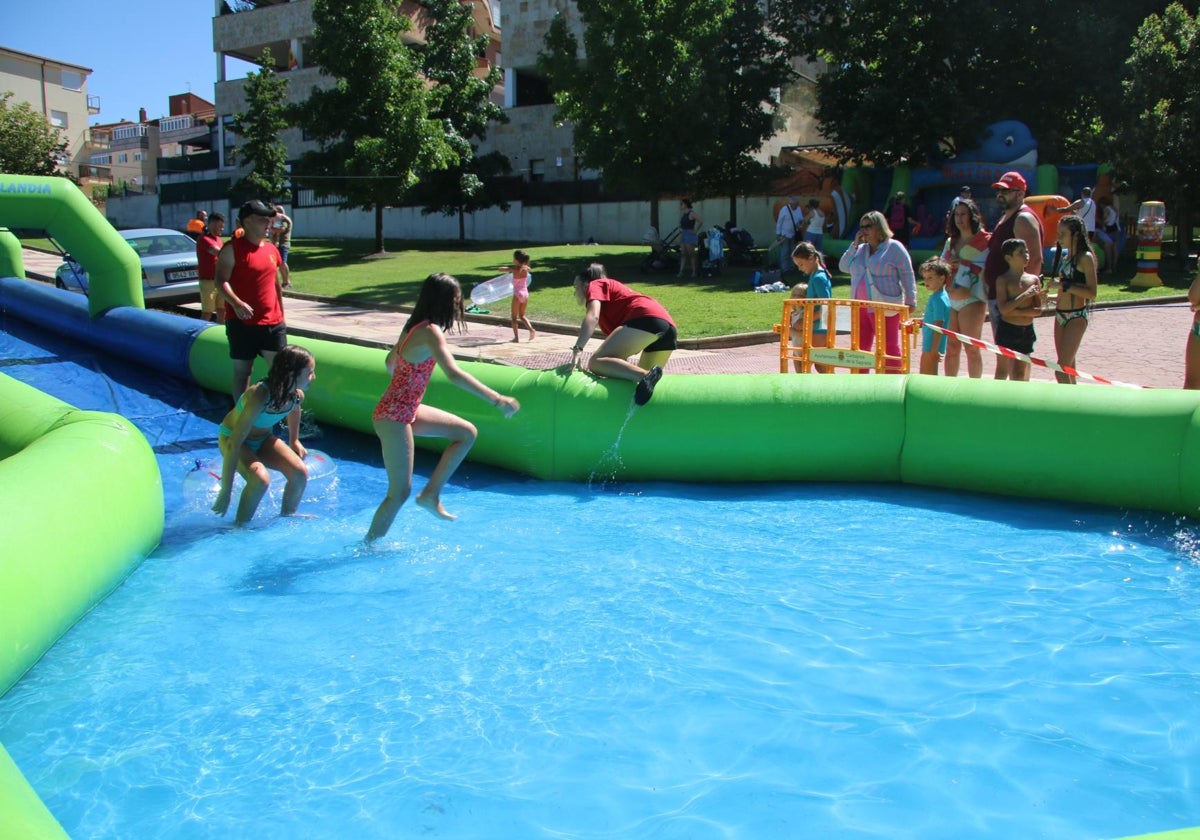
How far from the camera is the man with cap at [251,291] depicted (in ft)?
24.9

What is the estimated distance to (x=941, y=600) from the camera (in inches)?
203

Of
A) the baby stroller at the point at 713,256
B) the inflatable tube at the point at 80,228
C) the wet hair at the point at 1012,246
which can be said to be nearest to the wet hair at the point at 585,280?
the wet hair at the point at 1012,246

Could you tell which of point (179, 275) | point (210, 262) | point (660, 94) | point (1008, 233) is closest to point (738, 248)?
point (660, 94)

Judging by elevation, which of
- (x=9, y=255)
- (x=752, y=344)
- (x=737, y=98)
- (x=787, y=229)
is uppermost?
(x=737, y=98)

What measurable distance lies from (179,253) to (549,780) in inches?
573

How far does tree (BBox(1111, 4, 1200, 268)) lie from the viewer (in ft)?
58.2

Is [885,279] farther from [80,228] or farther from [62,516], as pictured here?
[80,228]

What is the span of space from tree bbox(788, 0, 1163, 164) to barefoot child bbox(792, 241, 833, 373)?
13.2 meters

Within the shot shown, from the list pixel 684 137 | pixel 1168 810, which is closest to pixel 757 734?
pixel 1168 810

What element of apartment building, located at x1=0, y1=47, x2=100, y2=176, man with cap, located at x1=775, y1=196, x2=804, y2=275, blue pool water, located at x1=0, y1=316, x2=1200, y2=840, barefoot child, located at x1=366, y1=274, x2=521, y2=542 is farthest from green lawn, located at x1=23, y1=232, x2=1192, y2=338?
apartment building, located at x1=0, y1=47, x2=100, y2=176

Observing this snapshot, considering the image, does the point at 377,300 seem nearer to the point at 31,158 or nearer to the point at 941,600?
the point at 941,600

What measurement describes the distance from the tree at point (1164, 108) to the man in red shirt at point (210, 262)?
51.7 feet

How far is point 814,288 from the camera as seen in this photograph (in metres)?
9.07

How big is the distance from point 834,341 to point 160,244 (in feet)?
39.8
